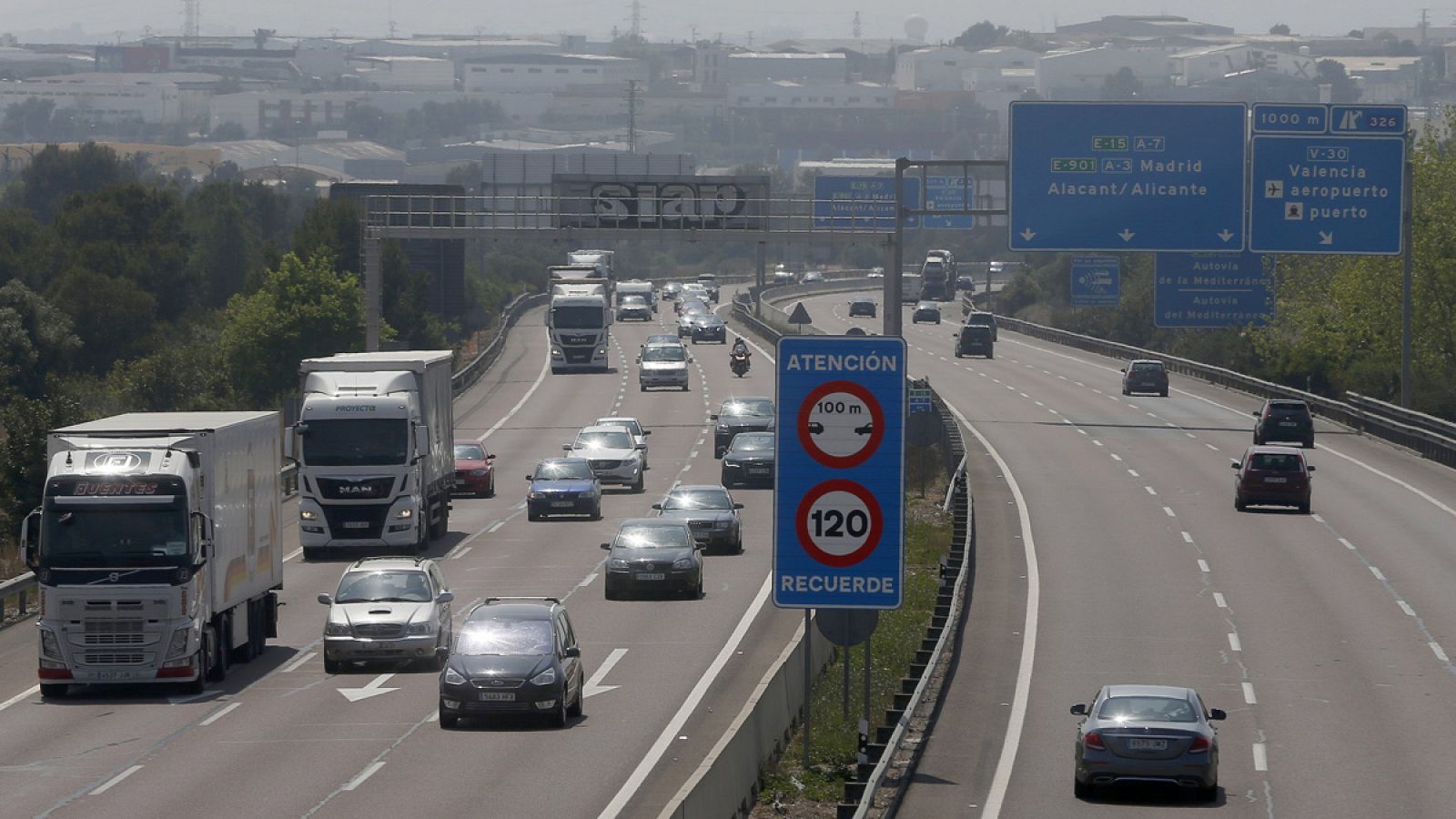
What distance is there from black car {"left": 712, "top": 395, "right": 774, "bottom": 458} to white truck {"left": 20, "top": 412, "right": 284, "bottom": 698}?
3219 centimetres

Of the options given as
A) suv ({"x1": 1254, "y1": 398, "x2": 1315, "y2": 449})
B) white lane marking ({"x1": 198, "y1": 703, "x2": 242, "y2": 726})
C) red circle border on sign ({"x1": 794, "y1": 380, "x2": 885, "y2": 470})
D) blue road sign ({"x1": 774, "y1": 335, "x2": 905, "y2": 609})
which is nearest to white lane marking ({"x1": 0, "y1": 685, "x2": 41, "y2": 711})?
white lane marking ({"x1": 198, "y1": 703, "x2": 242, "y2": 726})

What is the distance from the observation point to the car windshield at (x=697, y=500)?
41.2 metres

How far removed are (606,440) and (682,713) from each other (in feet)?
96.1

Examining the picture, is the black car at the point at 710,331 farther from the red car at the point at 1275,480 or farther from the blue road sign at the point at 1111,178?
the red car at the point at 1275,480

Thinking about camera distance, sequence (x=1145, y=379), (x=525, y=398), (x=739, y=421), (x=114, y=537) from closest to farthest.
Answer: (x=114, y=537) → (x=739, y=421) → (x=1145, y=379) → (x=525, y=398)

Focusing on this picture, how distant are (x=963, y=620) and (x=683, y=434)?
34.5 m

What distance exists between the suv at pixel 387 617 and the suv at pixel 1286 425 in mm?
35995

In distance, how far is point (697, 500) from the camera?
4144 cm

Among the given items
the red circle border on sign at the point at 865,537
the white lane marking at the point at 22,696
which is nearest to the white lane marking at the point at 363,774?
the red circle border on sign at the point at 865,537

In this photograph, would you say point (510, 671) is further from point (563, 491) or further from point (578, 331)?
point (578, 331)

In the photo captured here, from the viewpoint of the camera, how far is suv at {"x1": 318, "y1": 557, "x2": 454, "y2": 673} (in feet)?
92.2

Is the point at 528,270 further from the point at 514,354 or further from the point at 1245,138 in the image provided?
the point at 1245,138

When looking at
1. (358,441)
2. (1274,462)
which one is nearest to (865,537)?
(358,441)

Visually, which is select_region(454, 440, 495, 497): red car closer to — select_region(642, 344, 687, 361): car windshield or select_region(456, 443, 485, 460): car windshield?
select_region(456, 443, 485, 460): car windshield
